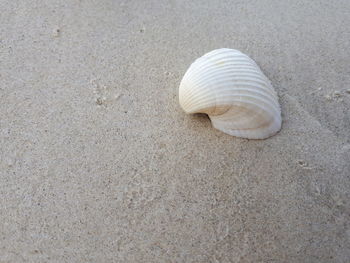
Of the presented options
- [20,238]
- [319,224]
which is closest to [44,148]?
[20,238]

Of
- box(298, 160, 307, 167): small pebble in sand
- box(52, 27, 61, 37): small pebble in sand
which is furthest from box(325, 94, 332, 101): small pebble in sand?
box(52, 27, 61, 37): small pebble in sand

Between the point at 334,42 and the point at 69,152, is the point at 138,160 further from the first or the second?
the point at 334,42

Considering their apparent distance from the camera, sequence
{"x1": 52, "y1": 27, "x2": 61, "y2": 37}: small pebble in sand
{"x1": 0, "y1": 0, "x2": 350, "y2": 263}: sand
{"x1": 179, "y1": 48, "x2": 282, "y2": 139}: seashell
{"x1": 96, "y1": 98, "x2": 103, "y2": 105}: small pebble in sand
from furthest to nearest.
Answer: {"x1": 52, "y1": 27, "x2": 61, "y2": 37}: small pebble in sand, {"x1": 96, "y1": 98, "x2": 103, "y2": 105}: small pebble in sand, {"x1": 179, "y1": 48, "x2": 282, "y2": 139}: seashell, {"x1": 0, "y1": 0, "x2": 350, "y2": 263}: sand

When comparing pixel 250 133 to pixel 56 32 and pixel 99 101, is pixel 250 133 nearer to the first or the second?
pixel 99 101

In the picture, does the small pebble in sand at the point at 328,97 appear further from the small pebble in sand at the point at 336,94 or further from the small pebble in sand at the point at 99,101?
the small pebble in sand at the point at 99,101

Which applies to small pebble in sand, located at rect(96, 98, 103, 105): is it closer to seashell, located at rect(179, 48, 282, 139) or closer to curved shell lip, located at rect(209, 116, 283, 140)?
seashell, located at rect(179, 48, 282, 139)

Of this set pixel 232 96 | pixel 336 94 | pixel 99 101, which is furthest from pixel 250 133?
pixel 99 101
